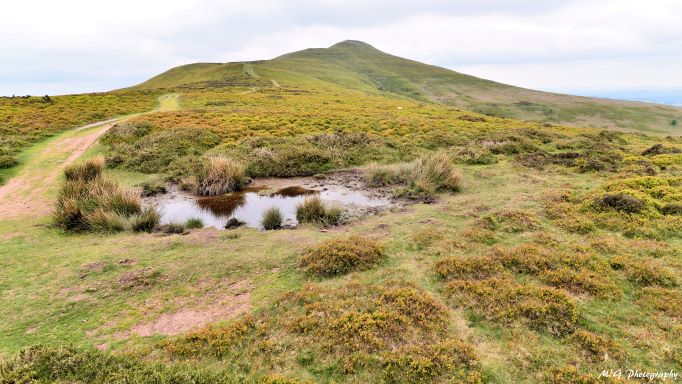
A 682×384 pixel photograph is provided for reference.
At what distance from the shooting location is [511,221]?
11750mm

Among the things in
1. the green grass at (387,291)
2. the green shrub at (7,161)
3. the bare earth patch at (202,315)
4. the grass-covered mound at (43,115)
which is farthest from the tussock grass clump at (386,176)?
the grass-covered mound at (43,115)

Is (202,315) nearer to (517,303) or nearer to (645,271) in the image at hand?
(517,303)

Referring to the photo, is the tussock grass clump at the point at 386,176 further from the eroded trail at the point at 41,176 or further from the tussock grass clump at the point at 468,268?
the eroded trail at the point at 41,176

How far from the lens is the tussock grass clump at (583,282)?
25.2 feet

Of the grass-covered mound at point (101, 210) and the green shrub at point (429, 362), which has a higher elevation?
the grass-covered mound at point (101, 210)

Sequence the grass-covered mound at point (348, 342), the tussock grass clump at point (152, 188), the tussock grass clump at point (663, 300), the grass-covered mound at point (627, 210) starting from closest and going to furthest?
the grass-covered mound at point (348, 342), the tussock grass clump at point (663, 300), the grass-covered mound at point (627, 210), the tussock grass clump at point (152, 188)

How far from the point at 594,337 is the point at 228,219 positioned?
462 inches

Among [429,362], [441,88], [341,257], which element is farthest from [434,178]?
[441,88]

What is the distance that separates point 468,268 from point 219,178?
12488 millimetres

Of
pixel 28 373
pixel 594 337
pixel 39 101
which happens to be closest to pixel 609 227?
pixel 594 337

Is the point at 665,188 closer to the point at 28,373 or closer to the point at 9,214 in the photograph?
the point at 28,373

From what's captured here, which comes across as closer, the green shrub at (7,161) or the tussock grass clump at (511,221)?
the tussock grass clump at (511,221)

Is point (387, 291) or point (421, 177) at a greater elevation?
point (421, 177)

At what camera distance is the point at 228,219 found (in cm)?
1403
